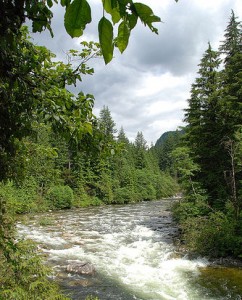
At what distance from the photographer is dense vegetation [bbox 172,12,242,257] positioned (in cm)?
1405

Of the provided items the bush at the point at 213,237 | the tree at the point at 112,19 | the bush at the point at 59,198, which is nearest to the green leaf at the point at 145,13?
the tree at the point at 112,19

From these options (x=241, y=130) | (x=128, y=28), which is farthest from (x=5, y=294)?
(x=241, y=130)

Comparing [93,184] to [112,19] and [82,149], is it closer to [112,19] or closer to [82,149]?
[82,149]

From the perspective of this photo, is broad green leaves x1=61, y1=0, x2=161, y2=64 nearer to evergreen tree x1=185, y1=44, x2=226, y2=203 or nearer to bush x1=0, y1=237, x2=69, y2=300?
bush x1=0, y1=237, x2=69, y2=300

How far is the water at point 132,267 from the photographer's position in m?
9.85

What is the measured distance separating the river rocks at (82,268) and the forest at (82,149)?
10.3 ft

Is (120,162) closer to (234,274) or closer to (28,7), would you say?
(234,274)

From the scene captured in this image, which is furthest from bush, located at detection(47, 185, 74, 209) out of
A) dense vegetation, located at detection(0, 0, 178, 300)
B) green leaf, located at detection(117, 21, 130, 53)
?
green leaf, located at detection(117, 21, 130, 53)

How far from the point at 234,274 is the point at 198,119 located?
Answer: 1154 cm

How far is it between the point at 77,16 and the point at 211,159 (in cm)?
1995

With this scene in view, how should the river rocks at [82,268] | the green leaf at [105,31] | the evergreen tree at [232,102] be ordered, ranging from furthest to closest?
1. the evergreen tree at [232,102]
2. the river rocks at [82,268]
3. the green leaf at [105,31]

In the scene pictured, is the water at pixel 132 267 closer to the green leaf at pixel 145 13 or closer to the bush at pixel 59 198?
the green leaf at pixel 145 13

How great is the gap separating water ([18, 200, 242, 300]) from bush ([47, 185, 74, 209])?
56.0 ft

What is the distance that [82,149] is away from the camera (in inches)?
135
